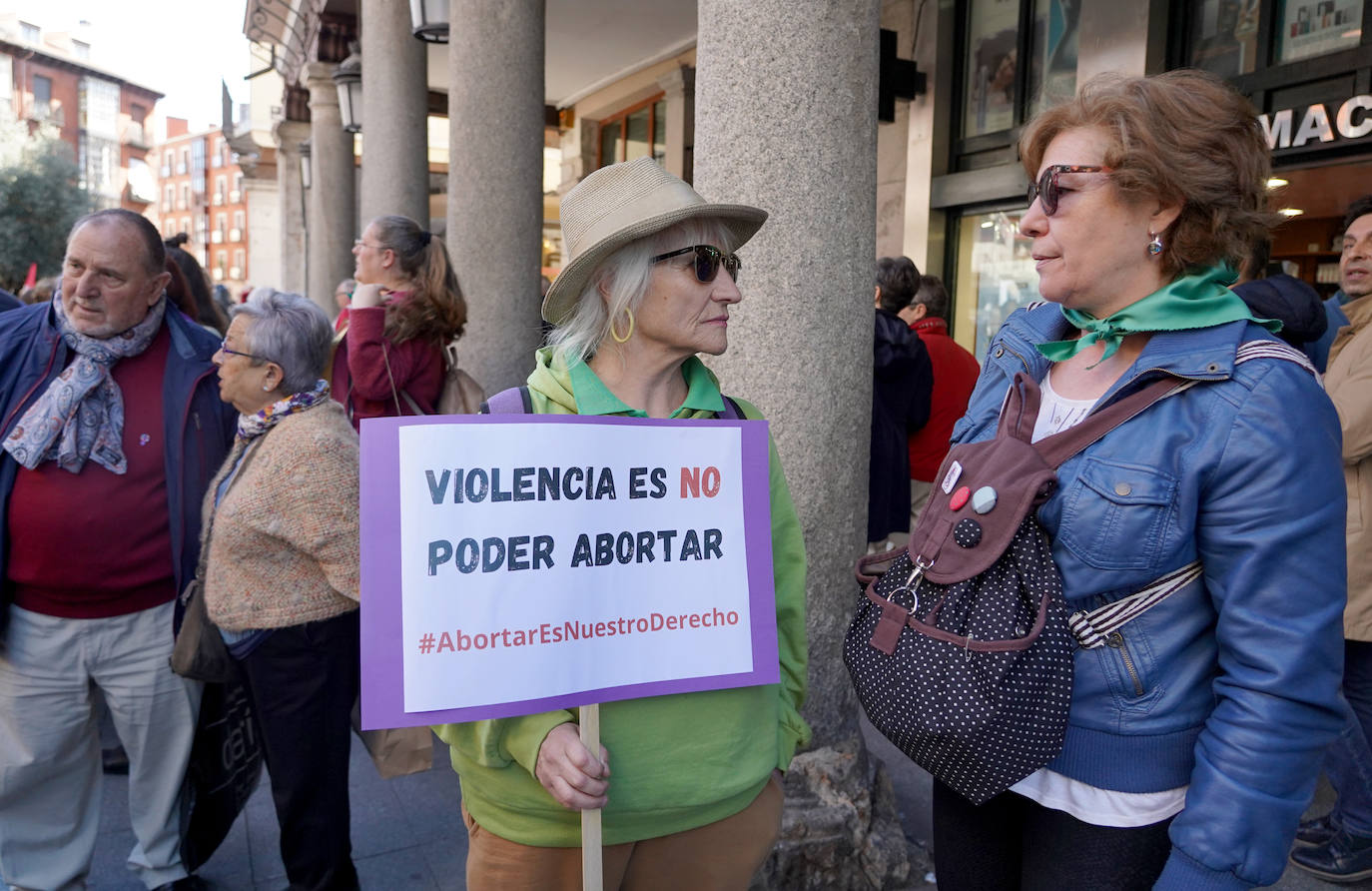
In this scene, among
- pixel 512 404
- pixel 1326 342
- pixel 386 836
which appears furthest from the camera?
pixel 1326 342

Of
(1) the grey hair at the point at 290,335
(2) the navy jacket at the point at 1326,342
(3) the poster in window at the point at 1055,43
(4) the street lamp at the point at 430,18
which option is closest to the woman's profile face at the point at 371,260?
(1) the grey hair at the point at 290,335

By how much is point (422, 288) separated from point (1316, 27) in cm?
523

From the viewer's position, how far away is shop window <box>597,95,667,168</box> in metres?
13.0

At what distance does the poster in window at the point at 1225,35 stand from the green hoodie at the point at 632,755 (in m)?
5.74

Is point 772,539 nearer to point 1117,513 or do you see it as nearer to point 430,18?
point 1117,513

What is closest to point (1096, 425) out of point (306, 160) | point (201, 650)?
point (201, 650)

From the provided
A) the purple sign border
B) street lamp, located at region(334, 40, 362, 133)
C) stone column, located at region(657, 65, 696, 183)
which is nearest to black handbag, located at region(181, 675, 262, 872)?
the purple sign border

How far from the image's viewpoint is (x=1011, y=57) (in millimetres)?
7750

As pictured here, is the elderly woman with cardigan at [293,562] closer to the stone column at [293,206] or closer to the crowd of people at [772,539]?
the crowd of people at [772,539]

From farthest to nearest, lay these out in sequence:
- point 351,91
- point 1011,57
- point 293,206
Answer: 1. point 293,206
2. point 351,91
3. point 1011,57

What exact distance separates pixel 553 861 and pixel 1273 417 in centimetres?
151

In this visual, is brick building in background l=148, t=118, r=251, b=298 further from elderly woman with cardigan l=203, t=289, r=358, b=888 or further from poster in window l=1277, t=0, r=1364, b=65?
elderly woman with cardigan l=203, t=289, r=358, b=888

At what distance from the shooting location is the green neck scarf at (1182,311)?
65.4 inches

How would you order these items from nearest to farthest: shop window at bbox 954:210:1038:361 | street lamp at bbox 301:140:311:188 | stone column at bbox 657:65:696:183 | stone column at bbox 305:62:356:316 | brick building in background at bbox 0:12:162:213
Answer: shop window at bbox 954:210:1038:361 < stone column at bbox 657:65:696:183 < stone column at bbox 305:62:356:316 < street lamp at bbox 301:140:311:188 < brick building in background at bbox 0:12:162:213
